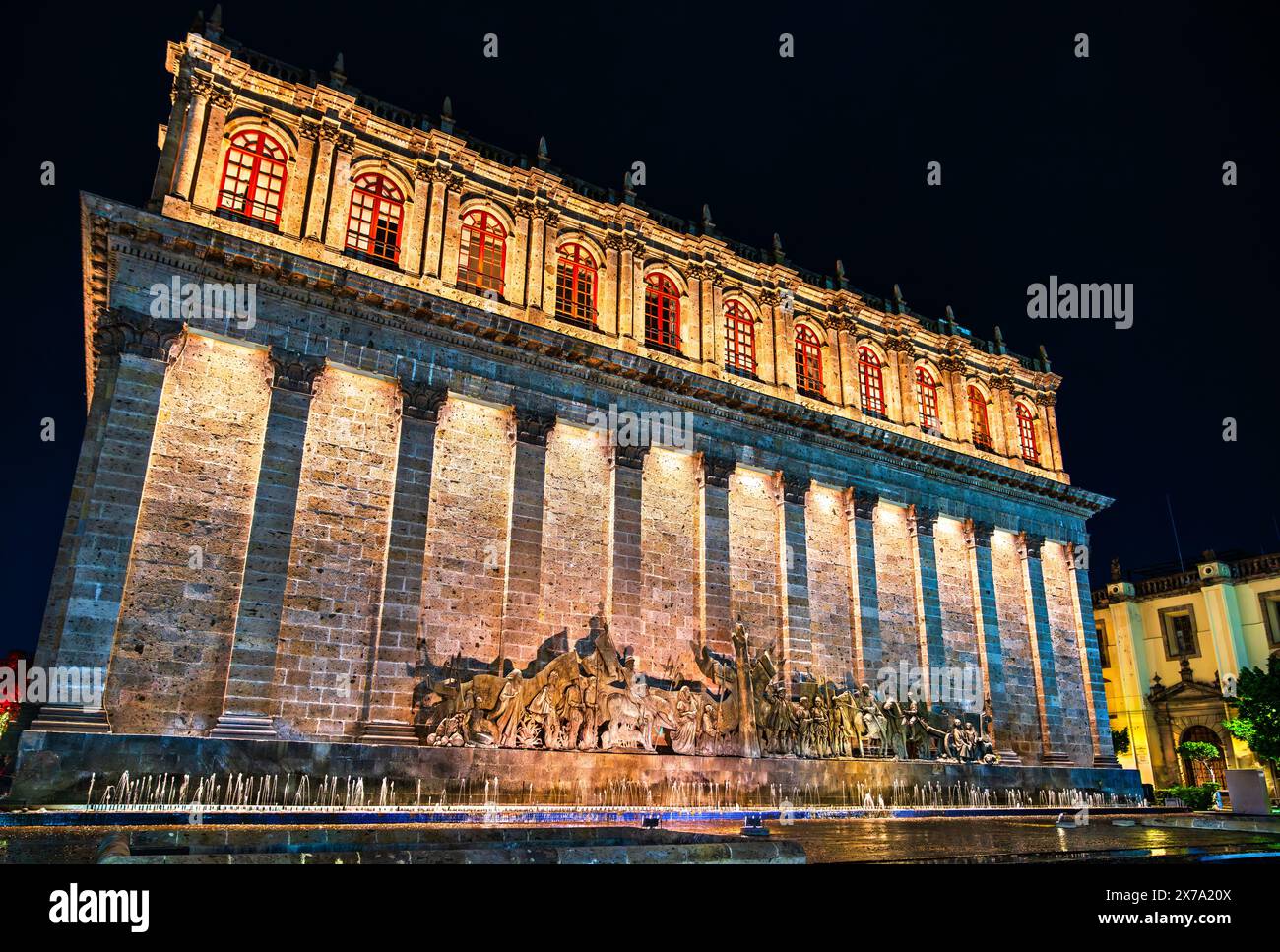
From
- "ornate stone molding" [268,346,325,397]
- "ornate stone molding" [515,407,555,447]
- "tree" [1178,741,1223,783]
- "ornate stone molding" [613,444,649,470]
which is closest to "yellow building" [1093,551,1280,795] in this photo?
"tree" [1178,741,1223,783]

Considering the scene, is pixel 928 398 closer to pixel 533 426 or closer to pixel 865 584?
pixel 865 584

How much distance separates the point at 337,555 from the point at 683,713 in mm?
9040

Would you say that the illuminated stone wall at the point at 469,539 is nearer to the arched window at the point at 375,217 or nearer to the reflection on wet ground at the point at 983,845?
the arched window at the point at 375,217

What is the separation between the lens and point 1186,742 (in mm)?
38781

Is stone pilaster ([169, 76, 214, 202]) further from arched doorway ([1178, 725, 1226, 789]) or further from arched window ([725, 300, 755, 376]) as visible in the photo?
arched doorway ([1178, 725, 1226, 789])

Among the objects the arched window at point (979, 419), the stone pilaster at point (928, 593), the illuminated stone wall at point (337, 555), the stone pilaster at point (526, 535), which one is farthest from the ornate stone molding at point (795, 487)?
the illuminated stone wall at point (337, 555)

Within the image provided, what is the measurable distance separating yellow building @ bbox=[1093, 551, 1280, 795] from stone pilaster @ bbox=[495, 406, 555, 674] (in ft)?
114

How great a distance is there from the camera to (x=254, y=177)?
21141mm

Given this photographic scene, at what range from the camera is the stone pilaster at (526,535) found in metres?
20.5

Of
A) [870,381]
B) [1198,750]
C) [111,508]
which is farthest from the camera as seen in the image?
[1198,750]

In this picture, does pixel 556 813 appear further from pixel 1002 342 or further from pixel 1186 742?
pixel 1186 742

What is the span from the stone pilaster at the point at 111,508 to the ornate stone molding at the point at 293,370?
6.93ft

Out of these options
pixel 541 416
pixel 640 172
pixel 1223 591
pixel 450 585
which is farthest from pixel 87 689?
pixel 1223 591

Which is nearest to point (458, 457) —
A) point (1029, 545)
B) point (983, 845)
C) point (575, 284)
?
point (575, 284)
